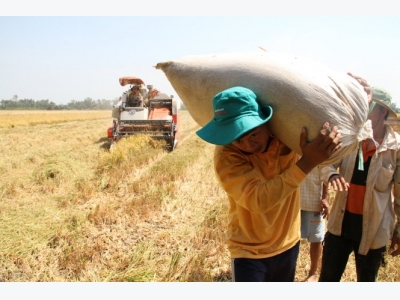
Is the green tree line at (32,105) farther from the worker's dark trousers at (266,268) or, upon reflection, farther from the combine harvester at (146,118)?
the worker's dark trousers at (266,268)

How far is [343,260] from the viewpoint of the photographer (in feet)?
7.72

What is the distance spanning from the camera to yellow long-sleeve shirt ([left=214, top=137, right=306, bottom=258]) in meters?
1.38

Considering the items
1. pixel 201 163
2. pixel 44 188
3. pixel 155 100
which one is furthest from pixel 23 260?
pixel 155 100

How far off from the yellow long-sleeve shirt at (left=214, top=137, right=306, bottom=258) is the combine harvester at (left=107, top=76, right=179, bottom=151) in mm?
8172

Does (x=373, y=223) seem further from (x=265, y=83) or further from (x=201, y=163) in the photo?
(x=201, y=163)

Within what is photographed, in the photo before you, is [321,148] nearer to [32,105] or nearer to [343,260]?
[343,260]

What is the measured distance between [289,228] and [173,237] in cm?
230

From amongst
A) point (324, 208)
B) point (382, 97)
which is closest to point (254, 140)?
point (382, 97)

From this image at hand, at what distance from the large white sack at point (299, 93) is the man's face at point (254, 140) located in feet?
0.22

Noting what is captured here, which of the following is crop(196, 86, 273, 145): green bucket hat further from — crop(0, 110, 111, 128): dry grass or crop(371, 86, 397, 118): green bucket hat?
crop(0, 110, 111, 128): dry grass

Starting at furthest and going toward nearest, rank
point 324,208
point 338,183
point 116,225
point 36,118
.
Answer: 1. point 36,118
2. point 116,225
3. point 324,208
4. point 338,183

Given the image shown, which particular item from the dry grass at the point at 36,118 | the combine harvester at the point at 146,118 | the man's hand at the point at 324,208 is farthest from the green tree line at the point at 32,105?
the man's hand at the point at 324,208

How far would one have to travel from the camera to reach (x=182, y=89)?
1.82 meters

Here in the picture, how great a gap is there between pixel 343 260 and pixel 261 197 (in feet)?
4.62
